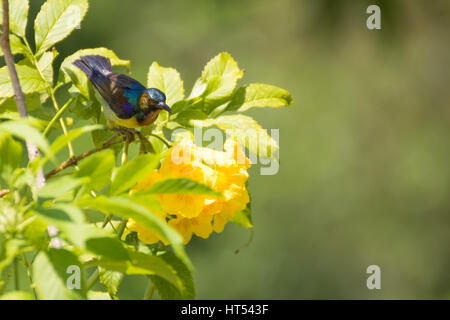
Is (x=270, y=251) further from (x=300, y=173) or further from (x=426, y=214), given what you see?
(x=426, y=214)

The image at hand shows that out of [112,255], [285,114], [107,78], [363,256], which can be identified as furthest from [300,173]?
[112,255]

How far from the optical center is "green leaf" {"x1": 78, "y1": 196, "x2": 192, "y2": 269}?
43 cm

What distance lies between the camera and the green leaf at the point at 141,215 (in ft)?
1.42

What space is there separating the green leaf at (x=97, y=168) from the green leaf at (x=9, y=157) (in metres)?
0.06

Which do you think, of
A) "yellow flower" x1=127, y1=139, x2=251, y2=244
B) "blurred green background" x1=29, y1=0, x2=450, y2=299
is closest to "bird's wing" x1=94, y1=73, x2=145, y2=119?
"yellow flower" x1=127, y1=139, x2=251, y2=244

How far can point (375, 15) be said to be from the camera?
157 inches

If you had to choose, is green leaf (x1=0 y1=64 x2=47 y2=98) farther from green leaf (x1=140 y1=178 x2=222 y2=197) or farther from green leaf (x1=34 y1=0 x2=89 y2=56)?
green leaf (x1=140 y1=178 x2=222 y2=197)

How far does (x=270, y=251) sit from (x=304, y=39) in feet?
6.51

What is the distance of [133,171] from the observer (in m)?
0.53

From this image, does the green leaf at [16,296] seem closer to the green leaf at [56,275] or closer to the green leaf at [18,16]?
the green leaf at [56,275]

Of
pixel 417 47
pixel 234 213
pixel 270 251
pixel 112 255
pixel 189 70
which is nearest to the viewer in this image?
pixel 112 255

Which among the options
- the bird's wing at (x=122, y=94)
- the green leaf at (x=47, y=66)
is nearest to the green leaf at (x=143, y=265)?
the green leaf at (x=47, y=66)

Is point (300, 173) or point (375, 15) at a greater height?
A: point (375, 15)

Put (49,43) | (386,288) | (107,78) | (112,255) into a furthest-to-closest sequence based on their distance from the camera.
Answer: (386,288)
(107,78)
(49,43)
(112,255)
